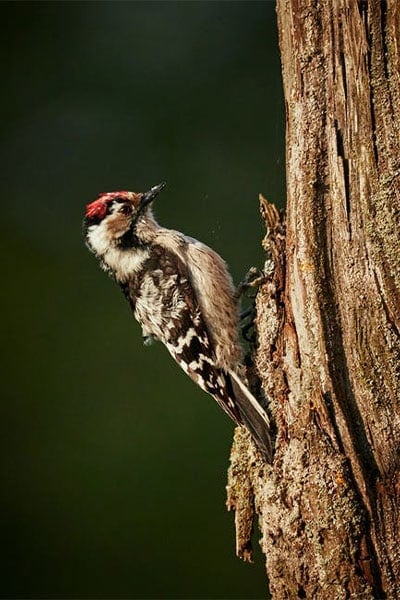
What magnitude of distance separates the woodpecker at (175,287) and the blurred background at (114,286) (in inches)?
52.9

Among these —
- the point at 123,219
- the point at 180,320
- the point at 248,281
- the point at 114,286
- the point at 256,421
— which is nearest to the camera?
the point at 256,421

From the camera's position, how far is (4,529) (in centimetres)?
602

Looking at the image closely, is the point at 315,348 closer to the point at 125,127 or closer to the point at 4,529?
the point at 4,529

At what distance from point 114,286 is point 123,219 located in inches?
89.3

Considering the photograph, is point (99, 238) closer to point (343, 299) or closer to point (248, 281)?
point (248, 281)

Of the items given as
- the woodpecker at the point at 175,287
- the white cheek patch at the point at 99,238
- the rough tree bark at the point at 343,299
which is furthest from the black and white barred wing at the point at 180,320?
the rough tree bark at the point at 343,299

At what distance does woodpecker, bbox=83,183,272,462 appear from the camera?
3453 mm

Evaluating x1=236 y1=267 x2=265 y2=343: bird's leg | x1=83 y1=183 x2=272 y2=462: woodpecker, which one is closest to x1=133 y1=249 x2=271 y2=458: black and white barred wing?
x1=83 y1=183 x2=272 y2=462: woodpecker

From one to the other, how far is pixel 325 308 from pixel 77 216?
4.40 metres

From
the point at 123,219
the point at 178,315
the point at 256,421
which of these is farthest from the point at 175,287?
the point at 256,421

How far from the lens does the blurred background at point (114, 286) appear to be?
18.3 ft

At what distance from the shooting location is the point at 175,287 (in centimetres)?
366

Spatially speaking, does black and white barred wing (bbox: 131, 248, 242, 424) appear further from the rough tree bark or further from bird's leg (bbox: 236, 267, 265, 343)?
the rough tree bark

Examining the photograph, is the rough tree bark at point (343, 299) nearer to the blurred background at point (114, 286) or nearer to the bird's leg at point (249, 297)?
the bird's leg at point (249, 297)
